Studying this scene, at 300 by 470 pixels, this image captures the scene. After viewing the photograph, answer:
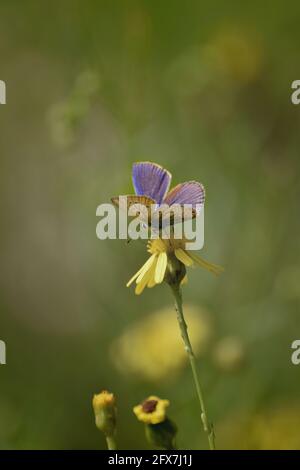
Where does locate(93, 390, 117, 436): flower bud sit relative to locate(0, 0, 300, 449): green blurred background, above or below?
below

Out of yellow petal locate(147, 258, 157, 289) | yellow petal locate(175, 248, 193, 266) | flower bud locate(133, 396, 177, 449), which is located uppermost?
yellow petal locate(175, 248, 193, 266)

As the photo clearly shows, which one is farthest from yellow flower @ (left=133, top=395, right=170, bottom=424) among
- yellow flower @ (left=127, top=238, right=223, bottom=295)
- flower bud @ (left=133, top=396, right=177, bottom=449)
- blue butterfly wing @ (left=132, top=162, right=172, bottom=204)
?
blue butterfly wing @ (left=132, top=162, right=172, bottom=204)

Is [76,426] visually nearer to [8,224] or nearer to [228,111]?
[8,224]

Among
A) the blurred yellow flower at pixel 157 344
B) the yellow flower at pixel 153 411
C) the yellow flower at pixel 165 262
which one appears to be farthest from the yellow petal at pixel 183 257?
the blurred yellow flower at pixel 157 344

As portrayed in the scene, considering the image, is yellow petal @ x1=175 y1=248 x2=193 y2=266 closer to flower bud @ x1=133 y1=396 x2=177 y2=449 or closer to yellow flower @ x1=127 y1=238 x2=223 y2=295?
yellow flower @ x1=127 y1=238 x2=223 y2=295

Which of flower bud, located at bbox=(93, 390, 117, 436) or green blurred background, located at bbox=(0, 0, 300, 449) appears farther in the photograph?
green blurred background, located at bbox=(0, 0, 300, 449)

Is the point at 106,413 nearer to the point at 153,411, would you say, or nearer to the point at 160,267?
the point at 153,411

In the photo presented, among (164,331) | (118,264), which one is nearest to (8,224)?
(118,264)
